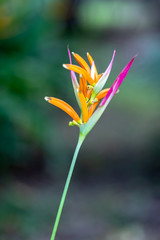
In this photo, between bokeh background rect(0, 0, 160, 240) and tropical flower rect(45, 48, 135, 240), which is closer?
tropical flower rect(45, 48, 135, 240)

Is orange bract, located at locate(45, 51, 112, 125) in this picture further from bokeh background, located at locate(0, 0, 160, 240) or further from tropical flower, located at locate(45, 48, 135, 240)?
bokeh background, located at locate(0, 0, 160, 240)

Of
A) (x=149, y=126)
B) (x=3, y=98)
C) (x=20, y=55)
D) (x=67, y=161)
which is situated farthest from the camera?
(x=149, y=126)

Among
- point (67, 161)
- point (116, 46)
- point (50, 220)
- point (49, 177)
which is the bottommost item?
point (50, 220)

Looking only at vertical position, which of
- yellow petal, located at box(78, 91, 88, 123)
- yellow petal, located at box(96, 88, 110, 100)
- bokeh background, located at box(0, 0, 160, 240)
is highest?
bokeh background, located at box(0, 0, 160, 240)

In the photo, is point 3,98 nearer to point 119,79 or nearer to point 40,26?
point 40,26

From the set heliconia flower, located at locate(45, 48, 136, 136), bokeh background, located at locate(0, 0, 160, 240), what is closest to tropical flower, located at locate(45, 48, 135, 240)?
heliconia flower, located at locate(45, 48, 136, 136)

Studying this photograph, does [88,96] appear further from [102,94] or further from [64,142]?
[64,142]

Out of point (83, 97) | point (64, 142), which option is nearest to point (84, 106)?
point (83, 97)

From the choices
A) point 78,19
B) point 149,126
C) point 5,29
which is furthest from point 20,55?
point 78,19

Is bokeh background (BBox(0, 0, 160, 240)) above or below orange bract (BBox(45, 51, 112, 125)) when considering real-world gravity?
above
